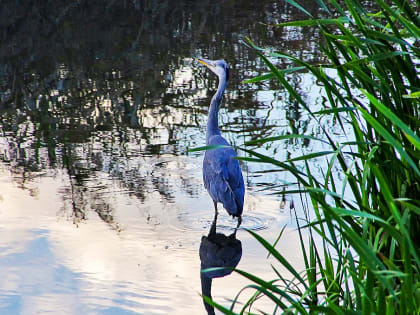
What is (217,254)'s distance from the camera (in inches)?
174

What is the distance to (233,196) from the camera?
4668 mm

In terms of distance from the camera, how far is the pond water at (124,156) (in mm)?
4082

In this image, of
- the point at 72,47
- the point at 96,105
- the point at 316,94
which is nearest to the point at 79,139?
the point at 96,105

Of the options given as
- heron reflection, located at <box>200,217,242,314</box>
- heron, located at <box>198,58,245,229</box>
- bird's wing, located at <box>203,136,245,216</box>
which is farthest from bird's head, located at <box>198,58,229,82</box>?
heron reflection, located at <box>200,217,242,314</box>

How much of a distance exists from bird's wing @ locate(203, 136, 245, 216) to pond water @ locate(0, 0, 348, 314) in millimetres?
208

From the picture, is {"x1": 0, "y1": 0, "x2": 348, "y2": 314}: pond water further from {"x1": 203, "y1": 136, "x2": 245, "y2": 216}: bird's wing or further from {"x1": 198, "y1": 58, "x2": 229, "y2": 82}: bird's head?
{"x1": 198, "y1": 58, "x2": 229, "y2": 82}: bird's head

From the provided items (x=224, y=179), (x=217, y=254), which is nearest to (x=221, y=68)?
(x=224, y=179)

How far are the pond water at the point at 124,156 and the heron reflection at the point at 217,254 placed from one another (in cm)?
4

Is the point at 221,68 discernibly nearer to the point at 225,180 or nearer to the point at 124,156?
the point at 124,156

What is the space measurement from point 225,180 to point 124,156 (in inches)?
60.7

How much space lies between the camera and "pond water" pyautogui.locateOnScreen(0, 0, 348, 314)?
13.4 feet

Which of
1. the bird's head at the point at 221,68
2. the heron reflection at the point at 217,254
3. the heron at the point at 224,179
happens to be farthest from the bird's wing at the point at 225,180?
the bird's head at the point at 221,68

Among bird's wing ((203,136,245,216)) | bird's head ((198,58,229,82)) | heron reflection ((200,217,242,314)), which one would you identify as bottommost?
heron reflection ((200,217,242,314))

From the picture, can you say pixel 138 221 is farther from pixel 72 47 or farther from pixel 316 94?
pixel 72 47
